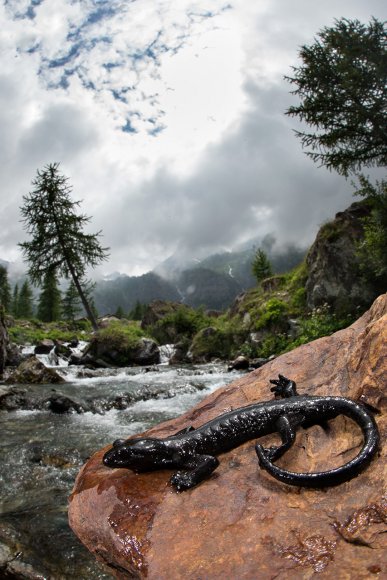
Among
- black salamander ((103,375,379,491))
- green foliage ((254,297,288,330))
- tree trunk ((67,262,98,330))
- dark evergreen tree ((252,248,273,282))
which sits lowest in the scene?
black salamander ((103,375,379,491))

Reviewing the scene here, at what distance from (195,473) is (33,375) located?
1492 cm

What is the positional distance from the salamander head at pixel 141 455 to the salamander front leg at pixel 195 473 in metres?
0.30

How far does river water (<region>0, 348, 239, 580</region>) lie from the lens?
4066mm

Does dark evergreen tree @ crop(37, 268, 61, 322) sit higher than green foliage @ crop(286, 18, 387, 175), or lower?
higher

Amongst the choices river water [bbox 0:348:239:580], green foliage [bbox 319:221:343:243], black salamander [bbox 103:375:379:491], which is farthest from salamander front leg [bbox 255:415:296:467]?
green foliage [bbox 319:221:343:243]

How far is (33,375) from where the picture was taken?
16438mm

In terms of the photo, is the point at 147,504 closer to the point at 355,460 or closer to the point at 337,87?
the point at 355,460

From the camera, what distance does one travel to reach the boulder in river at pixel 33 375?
16.2 meters

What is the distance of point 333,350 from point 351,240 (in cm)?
1829

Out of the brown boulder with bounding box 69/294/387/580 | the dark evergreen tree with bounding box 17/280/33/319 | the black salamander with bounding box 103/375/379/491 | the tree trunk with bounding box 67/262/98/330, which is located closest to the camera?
the brown boulder with bounding box 69/294/387/580

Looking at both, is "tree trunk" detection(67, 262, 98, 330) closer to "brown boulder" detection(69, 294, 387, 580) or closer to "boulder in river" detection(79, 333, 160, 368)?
"boulder in river" detection(79, 333, 160, 368)

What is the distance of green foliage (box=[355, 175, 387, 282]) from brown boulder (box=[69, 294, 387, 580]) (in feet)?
48.4

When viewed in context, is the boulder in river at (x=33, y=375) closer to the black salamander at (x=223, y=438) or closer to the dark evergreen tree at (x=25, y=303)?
the black salamander at (x=223, y=438)

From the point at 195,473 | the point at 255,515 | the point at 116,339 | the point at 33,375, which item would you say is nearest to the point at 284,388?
the point at 195,473
